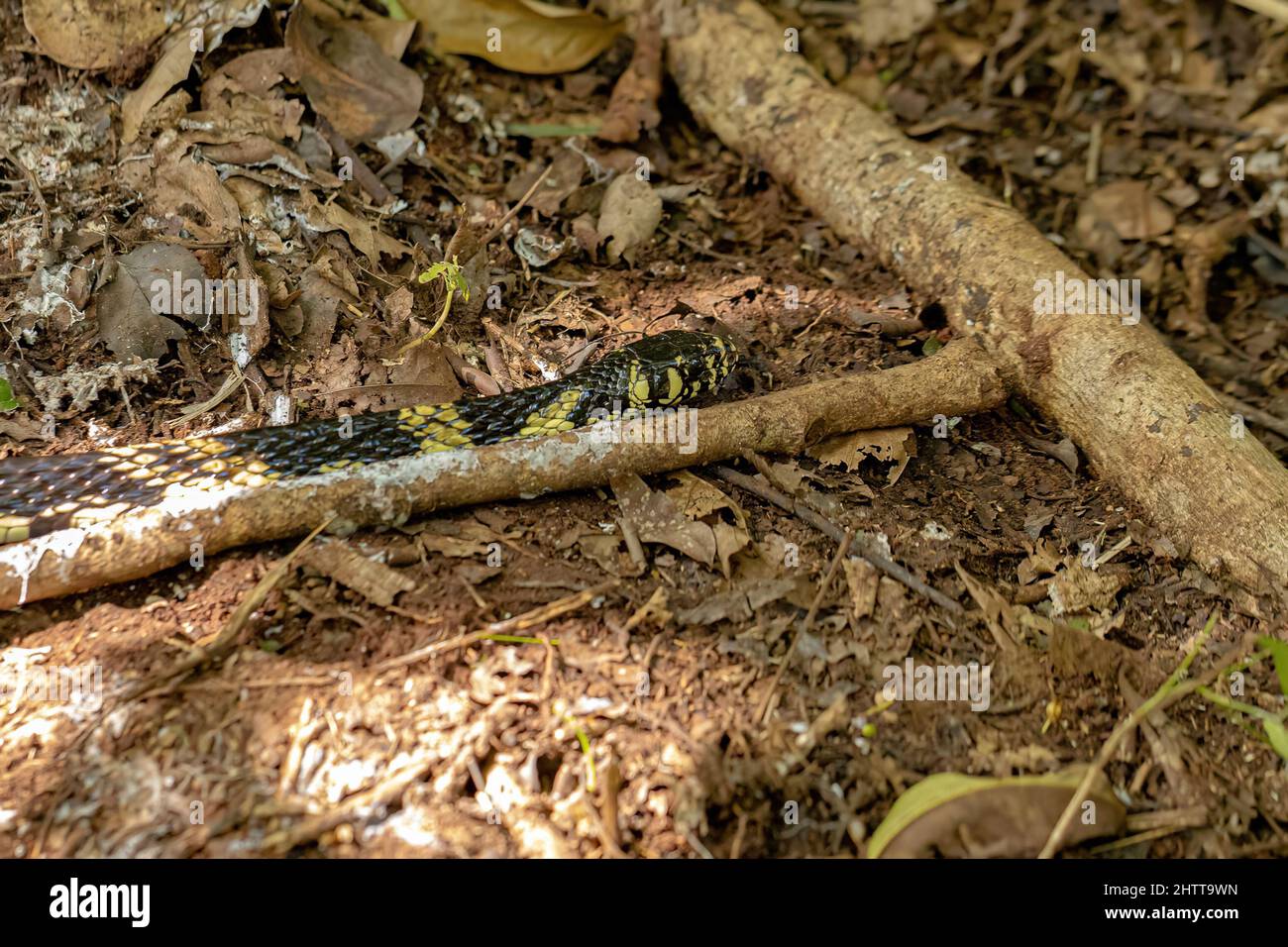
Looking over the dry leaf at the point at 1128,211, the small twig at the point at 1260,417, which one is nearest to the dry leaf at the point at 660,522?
the small twig at the point at 1260,417

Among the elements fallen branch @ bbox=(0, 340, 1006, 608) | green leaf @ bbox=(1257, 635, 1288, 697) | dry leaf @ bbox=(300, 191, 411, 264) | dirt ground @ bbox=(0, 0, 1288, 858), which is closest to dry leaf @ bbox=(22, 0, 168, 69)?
dirt ground @ bbox=(0, 0, 1288, 858)

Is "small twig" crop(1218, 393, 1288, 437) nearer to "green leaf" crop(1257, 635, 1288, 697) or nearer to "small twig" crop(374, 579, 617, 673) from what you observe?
"green leaf" crop(1257, 635, 1288, 697)

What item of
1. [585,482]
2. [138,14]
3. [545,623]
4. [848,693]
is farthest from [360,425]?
[138,14]

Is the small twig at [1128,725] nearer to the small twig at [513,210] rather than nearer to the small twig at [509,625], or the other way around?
the small twig at [509,625]

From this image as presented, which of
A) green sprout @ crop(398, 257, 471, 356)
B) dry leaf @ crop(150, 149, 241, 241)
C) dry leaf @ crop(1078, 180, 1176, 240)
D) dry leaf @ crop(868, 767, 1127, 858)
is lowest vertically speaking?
dry leaf @ crop(868, 767, 1127, 858)

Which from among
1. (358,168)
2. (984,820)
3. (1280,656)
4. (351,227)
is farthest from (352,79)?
(1280,656)

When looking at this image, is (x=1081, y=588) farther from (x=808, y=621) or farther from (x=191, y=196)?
(x=191, y=196)
